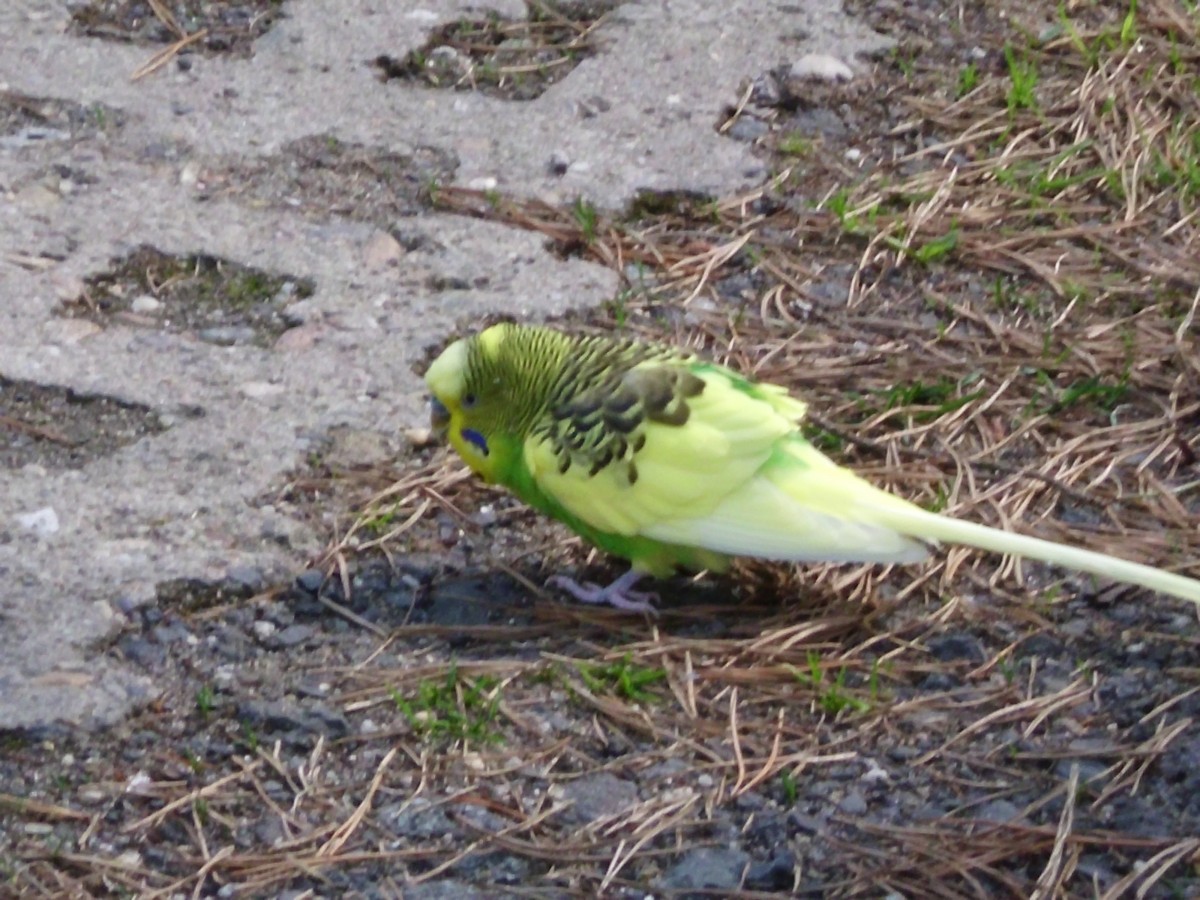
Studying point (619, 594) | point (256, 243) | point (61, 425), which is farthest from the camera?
point (256, 243)

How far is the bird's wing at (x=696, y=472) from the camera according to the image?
269 cm

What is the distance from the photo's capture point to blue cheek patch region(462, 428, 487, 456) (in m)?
2.91

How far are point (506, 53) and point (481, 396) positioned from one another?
71.9 inches

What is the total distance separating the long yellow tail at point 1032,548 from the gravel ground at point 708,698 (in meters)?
0.19

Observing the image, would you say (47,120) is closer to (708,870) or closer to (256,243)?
(256,243)

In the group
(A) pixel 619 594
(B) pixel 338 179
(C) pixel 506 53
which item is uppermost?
(C) pixel 506 53

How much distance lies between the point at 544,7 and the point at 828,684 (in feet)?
8.35

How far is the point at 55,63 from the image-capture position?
4.29 metres

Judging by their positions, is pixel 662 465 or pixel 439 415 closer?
pixel 662 465

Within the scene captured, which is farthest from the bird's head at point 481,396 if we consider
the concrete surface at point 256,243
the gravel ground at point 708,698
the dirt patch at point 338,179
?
the dirt patch at point 338,179

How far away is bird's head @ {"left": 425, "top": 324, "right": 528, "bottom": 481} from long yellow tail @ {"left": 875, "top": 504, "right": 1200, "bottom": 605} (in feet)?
2.21

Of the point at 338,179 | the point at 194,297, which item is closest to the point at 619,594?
the point at 194,297

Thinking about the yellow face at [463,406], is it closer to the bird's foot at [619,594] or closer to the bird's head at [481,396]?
the bird's head at [481,396]

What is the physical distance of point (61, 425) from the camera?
3195 millimetres
